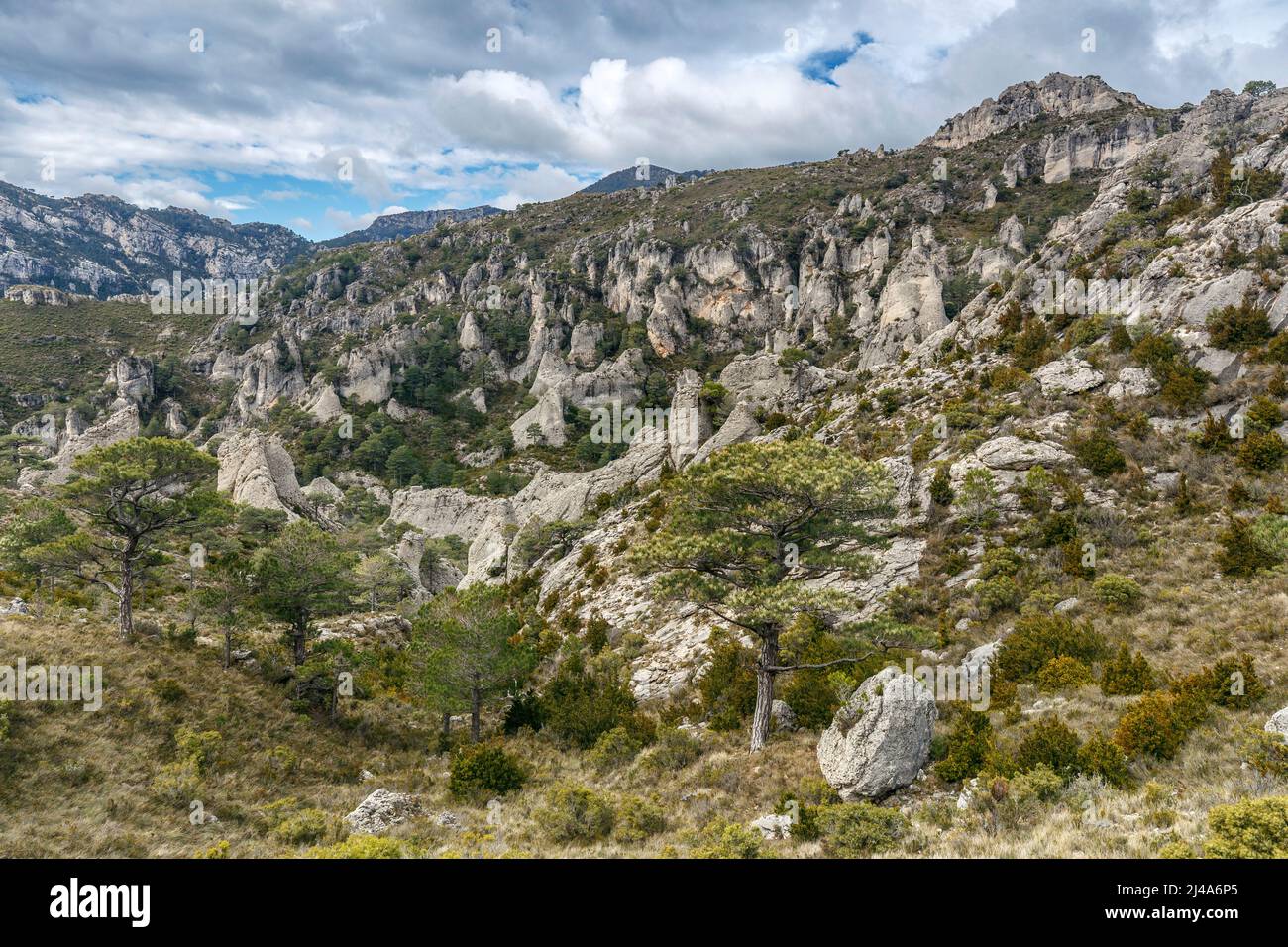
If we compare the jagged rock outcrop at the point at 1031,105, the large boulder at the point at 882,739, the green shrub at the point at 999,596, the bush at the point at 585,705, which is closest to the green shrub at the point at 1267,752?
the large boulder at the point at 882,739

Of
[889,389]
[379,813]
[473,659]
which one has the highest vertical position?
[889,389]

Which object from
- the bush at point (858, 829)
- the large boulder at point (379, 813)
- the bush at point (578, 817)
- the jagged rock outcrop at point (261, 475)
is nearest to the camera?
the bush at point (858, 829)

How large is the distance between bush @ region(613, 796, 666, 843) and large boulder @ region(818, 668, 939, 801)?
11.3 feet

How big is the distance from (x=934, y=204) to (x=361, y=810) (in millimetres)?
135068

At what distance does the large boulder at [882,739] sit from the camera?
10.4 meters

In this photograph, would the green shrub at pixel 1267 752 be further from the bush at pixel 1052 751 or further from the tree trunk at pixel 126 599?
the tree trunk at pixel 126 599

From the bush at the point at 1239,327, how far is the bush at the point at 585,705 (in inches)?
1005

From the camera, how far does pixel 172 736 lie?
569 inches

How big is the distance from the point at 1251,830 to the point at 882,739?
16.8 ft

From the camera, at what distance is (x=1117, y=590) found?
47.5ft

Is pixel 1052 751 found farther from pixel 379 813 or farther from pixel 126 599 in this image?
pixel 126 599

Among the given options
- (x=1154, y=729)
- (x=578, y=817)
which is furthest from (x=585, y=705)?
(x=1154, y=729)
